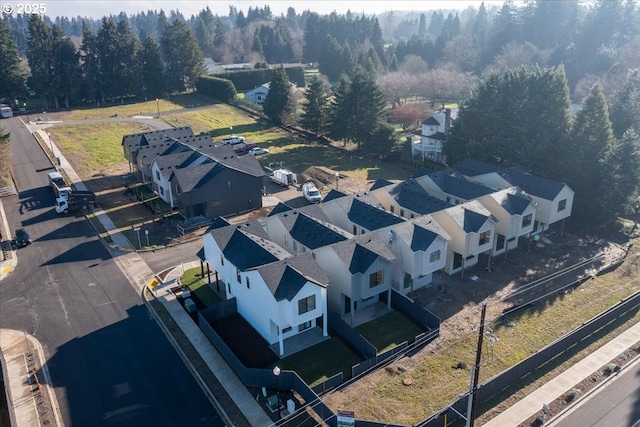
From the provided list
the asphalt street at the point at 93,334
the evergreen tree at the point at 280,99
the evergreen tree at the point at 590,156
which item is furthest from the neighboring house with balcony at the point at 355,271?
A: the evergreen tree at the point at 280,99

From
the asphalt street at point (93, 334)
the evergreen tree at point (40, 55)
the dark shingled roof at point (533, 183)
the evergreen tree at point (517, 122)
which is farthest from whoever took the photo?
the evergreen tree at point (40, 55)

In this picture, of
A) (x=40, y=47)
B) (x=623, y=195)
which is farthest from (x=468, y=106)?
(x=40, y=47)

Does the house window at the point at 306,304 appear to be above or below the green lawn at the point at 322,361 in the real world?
above

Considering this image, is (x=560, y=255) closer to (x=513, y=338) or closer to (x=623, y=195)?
(x=623, y=195)

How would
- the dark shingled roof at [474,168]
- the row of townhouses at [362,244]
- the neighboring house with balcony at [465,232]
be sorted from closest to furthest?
the row of townhouses at [362,244], the neighboring house with balcony at [465,232], the dark shingled roof at [474,168]

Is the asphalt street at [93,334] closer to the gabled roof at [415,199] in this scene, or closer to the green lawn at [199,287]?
the green lawn at [199,287]

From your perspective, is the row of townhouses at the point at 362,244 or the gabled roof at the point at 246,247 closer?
the row of townhouses at the point at 362,244

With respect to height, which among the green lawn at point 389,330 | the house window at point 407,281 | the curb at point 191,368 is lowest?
the green lawn at point 389,330
